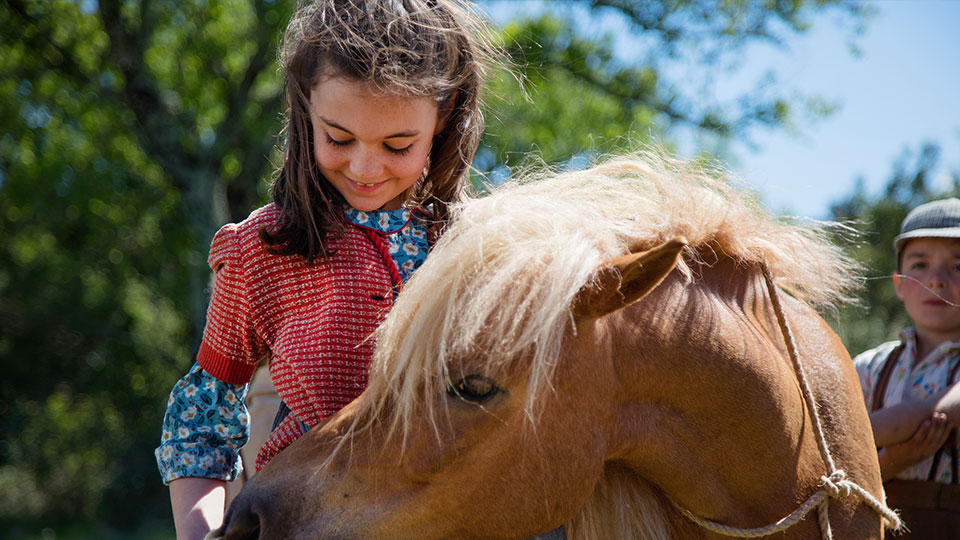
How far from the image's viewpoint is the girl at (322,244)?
5.29 ft

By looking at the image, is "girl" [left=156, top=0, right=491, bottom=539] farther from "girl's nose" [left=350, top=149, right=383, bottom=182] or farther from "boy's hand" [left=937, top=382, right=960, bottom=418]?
"boy's hand" [left=937, top=382, right=960, bottom=418]

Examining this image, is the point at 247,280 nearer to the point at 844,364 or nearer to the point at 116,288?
the point at 844,364

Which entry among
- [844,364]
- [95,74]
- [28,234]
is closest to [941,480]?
[844,364]

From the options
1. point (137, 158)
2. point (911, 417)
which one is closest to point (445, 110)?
point (911, 417)

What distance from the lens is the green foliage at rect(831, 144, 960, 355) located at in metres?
11.3

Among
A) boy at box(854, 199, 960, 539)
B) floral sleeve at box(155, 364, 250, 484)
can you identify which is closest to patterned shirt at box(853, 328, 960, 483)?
boy at box(854, 199, 960, 539)

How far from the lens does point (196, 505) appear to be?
5.25ft

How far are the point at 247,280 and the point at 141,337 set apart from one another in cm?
1419

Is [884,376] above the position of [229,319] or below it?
below

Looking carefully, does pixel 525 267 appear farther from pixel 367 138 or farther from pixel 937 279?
pixel 937 279

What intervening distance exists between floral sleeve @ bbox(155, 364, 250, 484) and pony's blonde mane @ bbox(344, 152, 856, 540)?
1.62 ft

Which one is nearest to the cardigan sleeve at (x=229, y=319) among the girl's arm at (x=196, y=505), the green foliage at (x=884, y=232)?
the girl's arm at (x=196, y=505)

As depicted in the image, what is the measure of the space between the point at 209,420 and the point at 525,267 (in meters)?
0.85

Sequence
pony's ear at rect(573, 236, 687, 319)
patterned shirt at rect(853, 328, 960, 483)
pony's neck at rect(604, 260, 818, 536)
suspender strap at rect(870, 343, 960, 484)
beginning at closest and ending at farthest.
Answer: pony's ear at rect(573, 236, 687, 319), pony's neck at rect(604, 260, 818, 536), suspender strap at rect(870, 343, 960, 484), patterned shirt at rect(853, 328, 960, 483)
